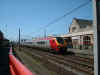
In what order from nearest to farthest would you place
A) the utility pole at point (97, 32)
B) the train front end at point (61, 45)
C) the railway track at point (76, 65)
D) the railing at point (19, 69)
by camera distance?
the railing at point (19, 69) < the utility pole at point (97, 32) < the railway track at point (76, 65) < the train front end at point (61, 45)

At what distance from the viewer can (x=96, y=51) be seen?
154 inches

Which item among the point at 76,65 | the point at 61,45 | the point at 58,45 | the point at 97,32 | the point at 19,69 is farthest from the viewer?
the point at 61,45

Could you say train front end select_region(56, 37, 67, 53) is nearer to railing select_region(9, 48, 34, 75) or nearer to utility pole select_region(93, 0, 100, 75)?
railing select_region(9, 48, 34, 75)

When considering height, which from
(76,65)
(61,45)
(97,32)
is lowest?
(76,65)

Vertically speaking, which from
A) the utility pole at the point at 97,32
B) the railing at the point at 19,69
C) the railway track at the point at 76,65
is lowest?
the railway track at the point at 76,65

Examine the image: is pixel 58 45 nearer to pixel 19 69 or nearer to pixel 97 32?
pixel 97 32

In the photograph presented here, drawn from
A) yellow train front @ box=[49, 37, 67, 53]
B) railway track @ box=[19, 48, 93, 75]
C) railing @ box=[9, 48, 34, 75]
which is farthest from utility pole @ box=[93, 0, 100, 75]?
yellow train front @ box=[49, 37, 67, 53]

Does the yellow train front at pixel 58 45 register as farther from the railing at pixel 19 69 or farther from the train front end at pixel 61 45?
the railing at pixel 19 69

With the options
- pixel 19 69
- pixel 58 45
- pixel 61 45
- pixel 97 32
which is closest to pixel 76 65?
pixel 97 32

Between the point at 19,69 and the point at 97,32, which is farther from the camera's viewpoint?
the point at 97,32

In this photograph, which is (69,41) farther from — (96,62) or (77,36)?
(96,62)

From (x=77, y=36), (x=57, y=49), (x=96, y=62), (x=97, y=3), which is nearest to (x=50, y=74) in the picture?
(x=96, y=62)

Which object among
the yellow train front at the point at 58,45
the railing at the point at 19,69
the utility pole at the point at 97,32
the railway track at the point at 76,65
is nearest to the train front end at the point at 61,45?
the yellow train front at the point at 58,45

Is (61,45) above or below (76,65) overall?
above
